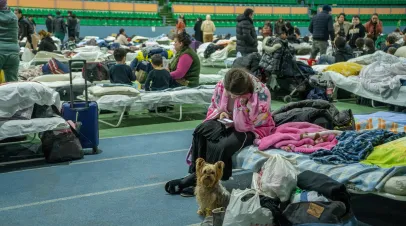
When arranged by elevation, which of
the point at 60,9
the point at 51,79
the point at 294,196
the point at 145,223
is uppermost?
the point at 60,9

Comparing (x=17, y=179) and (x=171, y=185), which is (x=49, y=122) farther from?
(x=171, y=185)

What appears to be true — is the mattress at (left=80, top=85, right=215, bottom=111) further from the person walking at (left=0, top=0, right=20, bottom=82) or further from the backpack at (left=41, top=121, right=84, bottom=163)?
the backpack at (left=41, top=121, right=84, bottom=163)

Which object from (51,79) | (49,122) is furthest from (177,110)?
(49,122)

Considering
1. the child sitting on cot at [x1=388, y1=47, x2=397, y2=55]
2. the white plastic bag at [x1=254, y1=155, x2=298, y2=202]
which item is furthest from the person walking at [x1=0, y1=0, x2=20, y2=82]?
the child sitting on cot at [x1=388, y1=47, x2=397, y2=55]

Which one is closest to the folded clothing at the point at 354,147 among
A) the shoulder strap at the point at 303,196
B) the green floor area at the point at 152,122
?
the shoulder strap at the point at 303,196

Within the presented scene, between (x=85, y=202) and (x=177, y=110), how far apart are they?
455 centimetres

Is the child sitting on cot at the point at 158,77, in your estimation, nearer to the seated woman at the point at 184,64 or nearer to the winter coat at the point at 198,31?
the seated woman at the point at 184,64

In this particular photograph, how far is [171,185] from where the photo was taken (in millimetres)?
4980

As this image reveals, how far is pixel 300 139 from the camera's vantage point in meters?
4.84

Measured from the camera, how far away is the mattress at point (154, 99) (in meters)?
7.53

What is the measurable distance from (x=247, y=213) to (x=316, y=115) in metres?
2.07

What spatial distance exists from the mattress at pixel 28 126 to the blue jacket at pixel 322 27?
8.06 meters

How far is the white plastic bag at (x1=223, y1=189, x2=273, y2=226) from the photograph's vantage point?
3.70 m

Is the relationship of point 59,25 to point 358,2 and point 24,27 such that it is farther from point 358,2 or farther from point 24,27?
point 358,2
